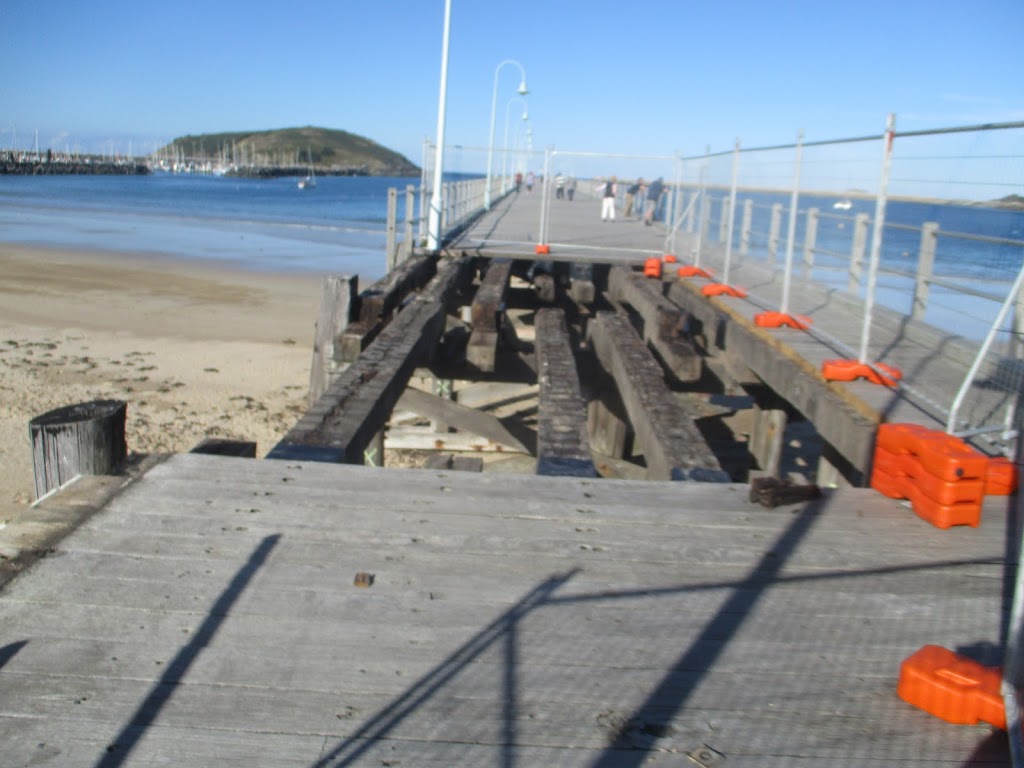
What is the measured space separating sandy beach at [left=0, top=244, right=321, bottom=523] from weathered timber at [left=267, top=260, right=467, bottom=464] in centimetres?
498

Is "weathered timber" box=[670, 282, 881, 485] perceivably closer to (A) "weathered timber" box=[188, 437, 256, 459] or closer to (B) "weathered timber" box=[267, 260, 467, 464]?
(B) "weathered timber" box=[267, 260, 467, 464]

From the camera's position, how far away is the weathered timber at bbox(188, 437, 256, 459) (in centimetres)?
446

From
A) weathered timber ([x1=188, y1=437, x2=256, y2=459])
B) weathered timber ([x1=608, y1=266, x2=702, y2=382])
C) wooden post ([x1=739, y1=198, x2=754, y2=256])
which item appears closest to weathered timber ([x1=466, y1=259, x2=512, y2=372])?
weathered timber ([x1=608, y1=266, x2=702, y2=382])

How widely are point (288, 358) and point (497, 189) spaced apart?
2455 cm

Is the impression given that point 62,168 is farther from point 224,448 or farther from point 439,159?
point 224,448

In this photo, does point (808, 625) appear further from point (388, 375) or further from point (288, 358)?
point (288, 358)

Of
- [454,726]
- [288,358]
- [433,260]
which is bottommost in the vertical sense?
[288,358]

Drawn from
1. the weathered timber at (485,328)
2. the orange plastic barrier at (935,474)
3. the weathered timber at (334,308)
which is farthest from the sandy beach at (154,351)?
the orange plastic barrier at (935,474)

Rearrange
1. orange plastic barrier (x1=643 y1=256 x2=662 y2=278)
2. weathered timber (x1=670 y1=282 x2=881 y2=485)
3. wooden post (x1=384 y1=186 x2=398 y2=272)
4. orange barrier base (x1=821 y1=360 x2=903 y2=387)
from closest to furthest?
weathered timber (x1=670 y1=282 x2=881 y2=485) < orange barrier base (x1=821 y1=360 x2=903 y2=387) < orange plastic barrier (x1=643 y1=256 x2=662 y2=278) < wooden post (x1=384 y1=186 x2=398 y2=272)

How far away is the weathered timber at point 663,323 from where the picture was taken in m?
7.42

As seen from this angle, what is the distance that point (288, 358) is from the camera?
1844 cm

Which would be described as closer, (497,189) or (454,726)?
(454,726)

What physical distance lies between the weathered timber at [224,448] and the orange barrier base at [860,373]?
370cm

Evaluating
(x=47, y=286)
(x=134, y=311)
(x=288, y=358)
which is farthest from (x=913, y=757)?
(x=47, y=286)
